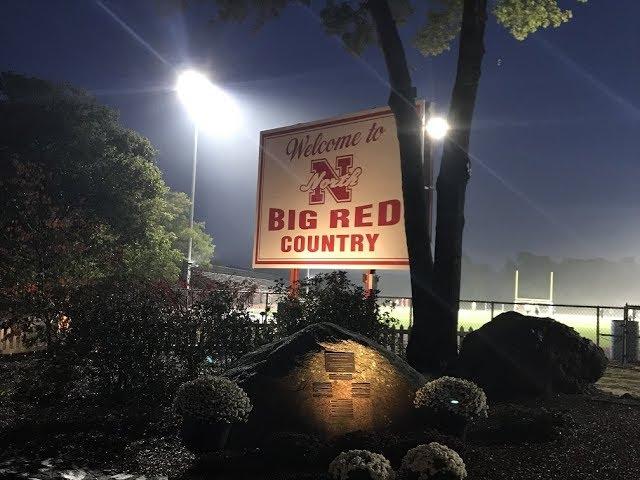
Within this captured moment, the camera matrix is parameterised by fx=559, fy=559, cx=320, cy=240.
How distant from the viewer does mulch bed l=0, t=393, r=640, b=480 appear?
6359 mm

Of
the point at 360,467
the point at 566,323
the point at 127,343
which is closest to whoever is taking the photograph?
the point at 360,467

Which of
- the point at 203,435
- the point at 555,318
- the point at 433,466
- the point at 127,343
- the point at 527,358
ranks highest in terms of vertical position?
the point at 127,343

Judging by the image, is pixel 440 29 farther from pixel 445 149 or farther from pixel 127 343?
pixel 127 343

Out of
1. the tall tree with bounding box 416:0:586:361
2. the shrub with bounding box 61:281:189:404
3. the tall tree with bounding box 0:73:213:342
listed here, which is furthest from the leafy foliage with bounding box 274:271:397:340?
the tall tree with bounding box 0:73:213:342

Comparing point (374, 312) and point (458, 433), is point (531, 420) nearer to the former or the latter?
point (458, 433)

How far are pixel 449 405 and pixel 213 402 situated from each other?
3175 millimetres

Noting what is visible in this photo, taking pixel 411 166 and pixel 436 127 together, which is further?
pixel 436 127

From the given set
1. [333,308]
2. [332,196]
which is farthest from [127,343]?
[332,196]

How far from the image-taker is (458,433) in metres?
7.75

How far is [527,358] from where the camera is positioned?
10555mm

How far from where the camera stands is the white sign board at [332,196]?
15211 mm

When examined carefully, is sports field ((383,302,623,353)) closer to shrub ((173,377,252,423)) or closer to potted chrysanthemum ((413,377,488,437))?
potted chrysanthemum ((413,377,488,437))

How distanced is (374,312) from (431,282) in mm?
1900

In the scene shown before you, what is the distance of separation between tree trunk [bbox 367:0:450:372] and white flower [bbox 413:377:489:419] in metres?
2.99
